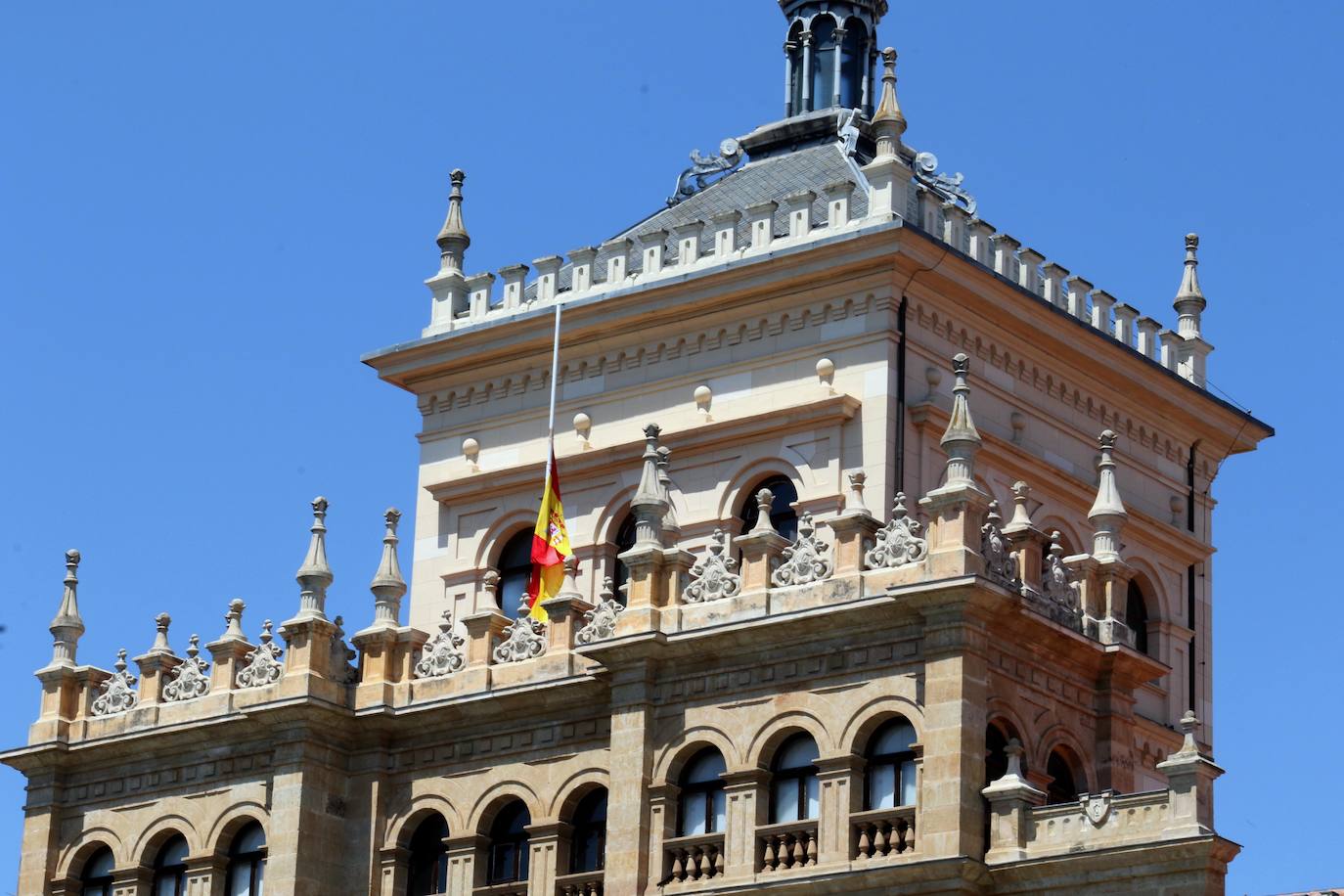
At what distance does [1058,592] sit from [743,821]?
533 cm

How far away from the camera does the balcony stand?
46.4 metres

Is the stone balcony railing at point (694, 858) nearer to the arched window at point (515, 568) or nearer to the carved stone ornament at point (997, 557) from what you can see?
the carved stone ornament at point (997, 557)

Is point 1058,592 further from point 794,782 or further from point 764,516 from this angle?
point 794,782

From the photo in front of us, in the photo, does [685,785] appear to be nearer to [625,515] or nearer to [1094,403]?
[625,515]

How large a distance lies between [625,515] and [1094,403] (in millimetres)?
7782

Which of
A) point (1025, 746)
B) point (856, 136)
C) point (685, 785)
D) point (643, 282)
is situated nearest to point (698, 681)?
point (685, 785)

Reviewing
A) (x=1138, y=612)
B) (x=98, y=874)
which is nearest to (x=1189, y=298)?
(x=1138, y=612)

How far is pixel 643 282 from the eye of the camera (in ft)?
177

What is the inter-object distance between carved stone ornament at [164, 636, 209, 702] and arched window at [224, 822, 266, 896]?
236cm

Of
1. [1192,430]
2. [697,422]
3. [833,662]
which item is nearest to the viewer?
[833,662]

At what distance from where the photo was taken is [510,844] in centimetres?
4925

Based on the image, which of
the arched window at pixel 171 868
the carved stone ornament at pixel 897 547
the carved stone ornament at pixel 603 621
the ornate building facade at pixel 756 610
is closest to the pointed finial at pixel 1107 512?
the ornate building facade at pixel 756 610

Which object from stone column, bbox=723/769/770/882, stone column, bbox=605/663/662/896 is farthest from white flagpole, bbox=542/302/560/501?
stone column, bbox=723/769/770/882

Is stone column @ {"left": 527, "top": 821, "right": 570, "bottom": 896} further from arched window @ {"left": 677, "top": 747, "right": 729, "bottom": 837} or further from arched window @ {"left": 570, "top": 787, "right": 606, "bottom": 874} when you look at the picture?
arched window @ {"left": 677, "top": 747, "right": 729, "bottom": 837}
